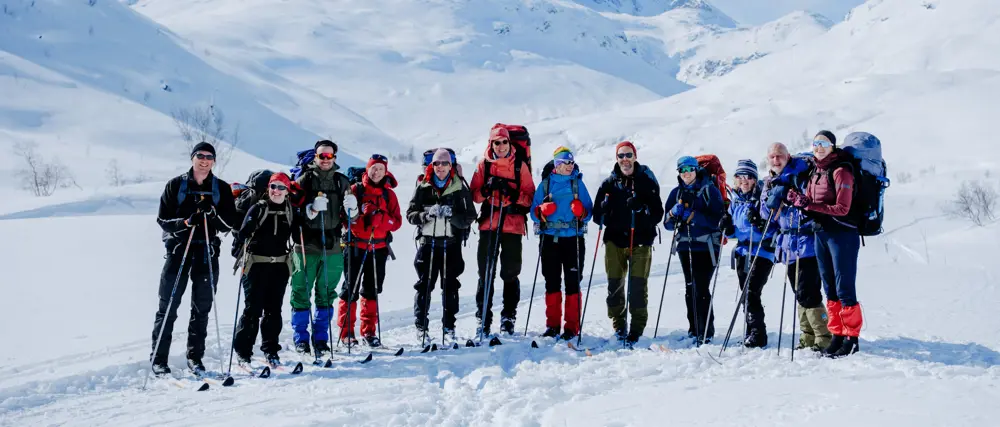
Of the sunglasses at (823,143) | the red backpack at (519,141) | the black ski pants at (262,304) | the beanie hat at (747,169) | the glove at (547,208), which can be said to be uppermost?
the red backpack at (519,141)

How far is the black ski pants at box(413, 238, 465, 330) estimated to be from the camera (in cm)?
685

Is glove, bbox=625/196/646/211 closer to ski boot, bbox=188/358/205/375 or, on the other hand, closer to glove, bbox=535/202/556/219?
glove, bbox=535/202/556/219

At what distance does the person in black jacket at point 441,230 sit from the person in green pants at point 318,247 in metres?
0.79

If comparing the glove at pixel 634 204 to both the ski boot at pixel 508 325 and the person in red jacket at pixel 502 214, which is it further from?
the ski boot at pixel 508 325

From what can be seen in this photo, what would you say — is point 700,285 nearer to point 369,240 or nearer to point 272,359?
point 369,240

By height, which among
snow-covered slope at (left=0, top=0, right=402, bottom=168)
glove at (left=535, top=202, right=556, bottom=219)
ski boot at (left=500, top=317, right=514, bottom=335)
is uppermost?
snow-covered slope at (left=0, top=0, right=402, bottom=168)

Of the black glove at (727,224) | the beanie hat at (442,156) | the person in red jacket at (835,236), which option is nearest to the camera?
the person in red jacket at (835,236)

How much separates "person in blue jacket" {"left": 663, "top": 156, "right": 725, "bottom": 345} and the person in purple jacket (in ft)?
2.18

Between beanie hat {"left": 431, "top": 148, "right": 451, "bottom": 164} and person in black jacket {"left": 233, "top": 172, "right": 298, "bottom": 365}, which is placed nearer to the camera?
person in black jacket {"left": 233, "top": 172, "right": 298, "bottom": 365}

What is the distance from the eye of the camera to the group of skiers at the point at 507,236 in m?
5.76

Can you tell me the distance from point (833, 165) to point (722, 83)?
345 ft

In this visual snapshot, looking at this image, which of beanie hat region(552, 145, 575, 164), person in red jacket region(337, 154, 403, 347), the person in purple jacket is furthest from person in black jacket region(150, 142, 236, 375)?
the person in purple jacket

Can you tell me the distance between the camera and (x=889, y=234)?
61.0 ft

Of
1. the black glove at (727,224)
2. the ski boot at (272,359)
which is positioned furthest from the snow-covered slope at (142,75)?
the black glove at (727,224)
